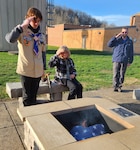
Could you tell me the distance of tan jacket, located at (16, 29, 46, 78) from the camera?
9.95ft

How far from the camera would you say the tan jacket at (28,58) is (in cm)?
303

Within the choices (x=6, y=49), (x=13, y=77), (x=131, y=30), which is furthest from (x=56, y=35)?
(x=13, y=77)

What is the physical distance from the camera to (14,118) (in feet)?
11.7

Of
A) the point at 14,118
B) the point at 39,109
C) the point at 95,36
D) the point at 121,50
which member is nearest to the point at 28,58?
the point at 39,109

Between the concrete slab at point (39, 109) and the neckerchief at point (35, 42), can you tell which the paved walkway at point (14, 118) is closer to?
the concrete slab at point (39, 109)

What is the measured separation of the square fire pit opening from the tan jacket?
84 cm

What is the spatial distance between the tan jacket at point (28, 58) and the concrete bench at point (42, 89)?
1.69ft

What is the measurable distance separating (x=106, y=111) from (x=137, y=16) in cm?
2840

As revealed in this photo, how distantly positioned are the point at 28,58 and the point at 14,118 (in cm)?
113

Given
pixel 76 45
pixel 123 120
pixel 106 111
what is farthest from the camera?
pixel 76 45

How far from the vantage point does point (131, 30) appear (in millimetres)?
27062

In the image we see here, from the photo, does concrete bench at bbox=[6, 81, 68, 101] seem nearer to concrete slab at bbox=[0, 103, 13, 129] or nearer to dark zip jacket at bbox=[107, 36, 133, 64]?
concrete slab at bbox=[0, 103, 13, 129]

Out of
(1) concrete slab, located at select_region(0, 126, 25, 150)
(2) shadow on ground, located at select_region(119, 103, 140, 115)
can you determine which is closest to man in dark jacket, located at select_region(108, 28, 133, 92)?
(2) shadow on ground, located at select_region(119, 103, 140, 115)

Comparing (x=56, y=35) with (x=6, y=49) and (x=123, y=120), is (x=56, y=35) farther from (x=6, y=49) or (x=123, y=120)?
(x=123, y=120)
